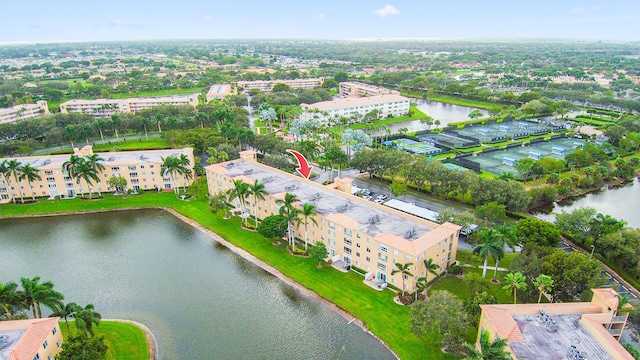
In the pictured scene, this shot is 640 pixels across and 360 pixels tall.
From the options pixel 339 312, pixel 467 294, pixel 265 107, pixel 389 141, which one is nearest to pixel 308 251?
pixel 339 312

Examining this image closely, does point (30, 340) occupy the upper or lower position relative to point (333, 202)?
lower

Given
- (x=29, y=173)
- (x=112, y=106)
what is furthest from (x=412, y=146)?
(x=112, y=106)

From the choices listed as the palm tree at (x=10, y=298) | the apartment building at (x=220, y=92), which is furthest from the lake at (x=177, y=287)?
the apartment building at (x=220, y=92)

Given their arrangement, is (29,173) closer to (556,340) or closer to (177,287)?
A: (177,287)

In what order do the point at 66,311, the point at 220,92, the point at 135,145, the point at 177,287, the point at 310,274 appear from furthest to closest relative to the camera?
the point at 220,92 → the point at 135,145 → the point at 310,274 → the point at 177,287 → the point at 66,311

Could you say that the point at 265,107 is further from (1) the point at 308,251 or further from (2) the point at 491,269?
(2) the point at 491,269

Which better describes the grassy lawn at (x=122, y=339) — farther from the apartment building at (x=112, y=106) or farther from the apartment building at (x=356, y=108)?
the apartment building at (x=112, y=106)

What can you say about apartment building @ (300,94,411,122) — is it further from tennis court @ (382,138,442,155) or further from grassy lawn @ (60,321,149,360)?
grassy lawn @ (60,321,149,360)
